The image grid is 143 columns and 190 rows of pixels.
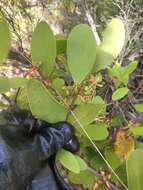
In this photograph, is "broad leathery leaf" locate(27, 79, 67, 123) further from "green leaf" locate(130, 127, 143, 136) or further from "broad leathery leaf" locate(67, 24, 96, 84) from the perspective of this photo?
"green leaf" locate(130, 127, 143, 136)

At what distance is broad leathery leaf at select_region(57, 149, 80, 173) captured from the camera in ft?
1.41

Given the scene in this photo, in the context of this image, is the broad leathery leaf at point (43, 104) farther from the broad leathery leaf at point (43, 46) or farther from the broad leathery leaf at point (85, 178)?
the broad leathery leaf at point (85, 178)

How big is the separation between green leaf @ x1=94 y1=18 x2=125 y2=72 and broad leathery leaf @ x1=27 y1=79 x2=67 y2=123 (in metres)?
0.06

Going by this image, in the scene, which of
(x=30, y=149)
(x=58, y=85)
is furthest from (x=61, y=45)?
(x=30, y=149)

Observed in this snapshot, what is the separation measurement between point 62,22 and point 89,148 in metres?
1.20

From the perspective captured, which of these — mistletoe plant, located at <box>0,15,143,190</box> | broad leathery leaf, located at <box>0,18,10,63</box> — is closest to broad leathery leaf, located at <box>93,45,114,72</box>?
mistletoe plant, located at <box>0,15,143,190</box>

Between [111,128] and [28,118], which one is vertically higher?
[28,118]

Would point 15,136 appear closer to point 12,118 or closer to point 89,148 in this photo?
point 12,118

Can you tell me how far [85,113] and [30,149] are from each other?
8 cm

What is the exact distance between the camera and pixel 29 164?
0.41 metres

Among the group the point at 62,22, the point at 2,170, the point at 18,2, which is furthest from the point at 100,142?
the point at 62,22

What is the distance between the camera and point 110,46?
1.56ft

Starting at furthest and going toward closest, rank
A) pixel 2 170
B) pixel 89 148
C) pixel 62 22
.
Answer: pixel 62 22
pixel 89 148
pixel 2 170

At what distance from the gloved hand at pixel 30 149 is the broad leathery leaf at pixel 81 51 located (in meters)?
0.06
